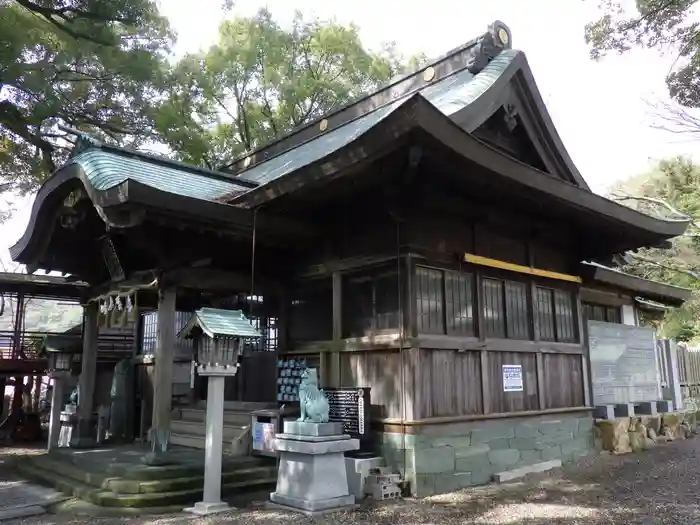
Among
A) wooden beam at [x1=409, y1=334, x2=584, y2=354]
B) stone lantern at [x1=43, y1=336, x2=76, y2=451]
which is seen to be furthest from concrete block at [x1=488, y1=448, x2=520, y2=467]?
stone lantern at [x1=43, y1=336, x2=76, y2=451]

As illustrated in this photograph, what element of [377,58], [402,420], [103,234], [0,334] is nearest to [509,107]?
[402,420]

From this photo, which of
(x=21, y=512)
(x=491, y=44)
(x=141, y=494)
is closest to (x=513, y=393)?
(x=141, y=494)

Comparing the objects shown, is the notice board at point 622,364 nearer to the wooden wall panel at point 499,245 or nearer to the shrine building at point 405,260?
the shrine building at point 405,260

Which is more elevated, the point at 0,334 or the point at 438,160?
the point at 438,160

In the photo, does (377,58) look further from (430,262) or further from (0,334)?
(430,262)

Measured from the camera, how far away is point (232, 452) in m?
7.63

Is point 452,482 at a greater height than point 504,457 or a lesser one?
lesser

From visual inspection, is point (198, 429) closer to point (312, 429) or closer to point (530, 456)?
point (312, 429)

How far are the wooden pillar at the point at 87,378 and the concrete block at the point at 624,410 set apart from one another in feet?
30.1

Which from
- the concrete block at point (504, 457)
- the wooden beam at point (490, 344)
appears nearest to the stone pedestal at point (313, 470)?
the wooden beam at point (490, 344)

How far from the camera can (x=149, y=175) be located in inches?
307

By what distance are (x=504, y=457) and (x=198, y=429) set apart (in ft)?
15.0

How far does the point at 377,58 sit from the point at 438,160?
20.0 meters

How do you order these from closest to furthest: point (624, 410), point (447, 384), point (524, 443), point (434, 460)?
point (434, 460), point (447, 384), point (524, 443), point (624, 410)
